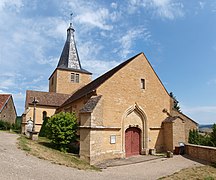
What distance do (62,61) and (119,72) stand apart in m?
23.9

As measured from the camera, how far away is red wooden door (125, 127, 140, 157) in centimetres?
1722

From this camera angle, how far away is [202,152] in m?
15.3

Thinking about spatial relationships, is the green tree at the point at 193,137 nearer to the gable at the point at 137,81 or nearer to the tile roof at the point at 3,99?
the gable at the point at 137,81

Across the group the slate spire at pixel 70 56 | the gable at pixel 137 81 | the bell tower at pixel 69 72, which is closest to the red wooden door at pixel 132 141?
the gable at pixel 137 81

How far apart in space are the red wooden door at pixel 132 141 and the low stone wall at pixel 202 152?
4258 millimetres

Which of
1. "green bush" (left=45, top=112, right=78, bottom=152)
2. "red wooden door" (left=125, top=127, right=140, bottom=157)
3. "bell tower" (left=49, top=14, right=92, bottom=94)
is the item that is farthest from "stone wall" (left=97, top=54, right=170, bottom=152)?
"bell tower" (left=49, top=14, right=92, bottom=94)

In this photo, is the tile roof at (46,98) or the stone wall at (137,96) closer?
the stone wall at (137,96)

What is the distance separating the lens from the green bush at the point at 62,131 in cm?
1553

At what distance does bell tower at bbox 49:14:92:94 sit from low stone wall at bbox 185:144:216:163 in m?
24.7

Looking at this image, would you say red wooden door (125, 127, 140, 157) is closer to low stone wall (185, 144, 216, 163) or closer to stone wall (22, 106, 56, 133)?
low stone wall (185, 144, 216, 163)

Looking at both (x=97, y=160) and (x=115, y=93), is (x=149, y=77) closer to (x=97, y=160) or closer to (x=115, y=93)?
(x=115, y=93)

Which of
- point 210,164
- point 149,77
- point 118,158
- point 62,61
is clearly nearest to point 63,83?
point 62,61

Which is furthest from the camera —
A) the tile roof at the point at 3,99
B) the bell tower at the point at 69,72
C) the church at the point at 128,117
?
the bell tower at the point at 69,72

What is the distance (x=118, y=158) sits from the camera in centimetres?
1584
